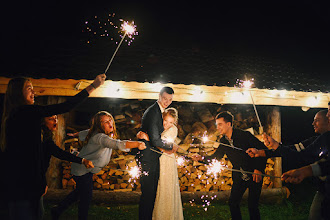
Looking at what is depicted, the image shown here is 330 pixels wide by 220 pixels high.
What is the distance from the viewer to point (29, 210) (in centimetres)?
282

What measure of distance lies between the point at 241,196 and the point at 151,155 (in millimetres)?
1891

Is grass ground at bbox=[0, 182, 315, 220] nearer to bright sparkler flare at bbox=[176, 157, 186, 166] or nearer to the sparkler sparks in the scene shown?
bright sparkler flare at bbox=[176, 157, 186, 166]

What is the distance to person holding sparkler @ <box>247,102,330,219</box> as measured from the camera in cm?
300

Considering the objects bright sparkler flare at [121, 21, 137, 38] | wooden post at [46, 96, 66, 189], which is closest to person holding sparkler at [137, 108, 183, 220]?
bright sparkler flare at [121, 21, 137, 38]

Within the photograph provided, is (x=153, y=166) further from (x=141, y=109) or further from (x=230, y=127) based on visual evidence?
(x=141, y=109)

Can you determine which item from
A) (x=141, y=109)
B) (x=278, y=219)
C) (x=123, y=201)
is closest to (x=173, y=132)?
(x=141, y=109)

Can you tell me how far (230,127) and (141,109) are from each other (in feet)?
10.7

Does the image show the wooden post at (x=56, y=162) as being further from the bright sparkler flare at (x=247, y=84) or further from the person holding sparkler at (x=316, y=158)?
the bright sparkler flare at (x=247, y=84)

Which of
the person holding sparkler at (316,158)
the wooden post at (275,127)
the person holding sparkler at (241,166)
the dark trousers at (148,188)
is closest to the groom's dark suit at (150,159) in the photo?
the dark trousers at (148,188)

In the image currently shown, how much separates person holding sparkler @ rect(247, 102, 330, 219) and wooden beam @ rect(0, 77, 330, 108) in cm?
200

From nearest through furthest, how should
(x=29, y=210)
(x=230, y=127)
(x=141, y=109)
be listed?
(x=29, y=210)
(x=230, y=127)
(x=141, y=109)

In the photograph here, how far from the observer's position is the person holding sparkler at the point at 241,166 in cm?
451

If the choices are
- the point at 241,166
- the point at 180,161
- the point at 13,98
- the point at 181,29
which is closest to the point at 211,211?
the point at 180,161

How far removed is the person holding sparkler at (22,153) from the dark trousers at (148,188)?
1.94m
